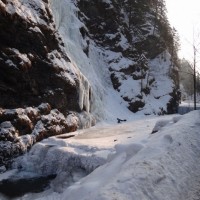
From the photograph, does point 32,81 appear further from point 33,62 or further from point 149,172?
point 149,172

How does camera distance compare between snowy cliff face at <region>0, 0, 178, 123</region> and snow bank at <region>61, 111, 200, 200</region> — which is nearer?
snow bank at <region>61, 111, 200, 200</region>

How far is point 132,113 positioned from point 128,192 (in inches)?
1214

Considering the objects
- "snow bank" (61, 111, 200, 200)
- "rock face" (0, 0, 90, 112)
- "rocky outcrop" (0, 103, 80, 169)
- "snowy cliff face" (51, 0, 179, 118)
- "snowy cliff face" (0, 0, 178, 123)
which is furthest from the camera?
"snowy cliff face" (51, 0, 179, 118)

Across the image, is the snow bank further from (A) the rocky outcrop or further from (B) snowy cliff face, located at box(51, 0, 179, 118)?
(B) snowy cliff face, located at box(51, 0, 179, 118)

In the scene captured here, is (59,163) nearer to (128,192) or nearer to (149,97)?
(128,192)

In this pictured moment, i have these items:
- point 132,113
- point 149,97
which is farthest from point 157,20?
point 132,113

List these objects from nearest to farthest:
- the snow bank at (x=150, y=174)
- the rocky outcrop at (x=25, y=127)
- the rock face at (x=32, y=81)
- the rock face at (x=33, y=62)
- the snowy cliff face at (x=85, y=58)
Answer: the snow bank at (x=150, y=174)
the rocky outcrop at (x=25, y=127)
the rock face at (x=32, y=81)
the rock face at (x=33, y=62)
the snowy cliff face at (x=85, y=58)

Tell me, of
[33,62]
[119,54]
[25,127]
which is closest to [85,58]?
[119,54]

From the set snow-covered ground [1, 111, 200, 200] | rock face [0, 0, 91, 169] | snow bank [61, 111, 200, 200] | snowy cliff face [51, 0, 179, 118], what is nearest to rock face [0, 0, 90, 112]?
rock face [0, 0, 91, 169]

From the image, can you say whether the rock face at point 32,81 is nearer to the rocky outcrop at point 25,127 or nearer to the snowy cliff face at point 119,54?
the rocky outcrop at point 25,127

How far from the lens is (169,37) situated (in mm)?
52219

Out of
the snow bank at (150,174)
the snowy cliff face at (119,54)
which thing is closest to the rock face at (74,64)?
the snowy cliff face at (119,54)

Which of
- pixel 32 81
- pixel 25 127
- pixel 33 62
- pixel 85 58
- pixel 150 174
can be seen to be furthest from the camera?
pixel 85 58

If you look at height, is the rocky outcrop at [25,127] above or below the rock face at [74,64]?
below
